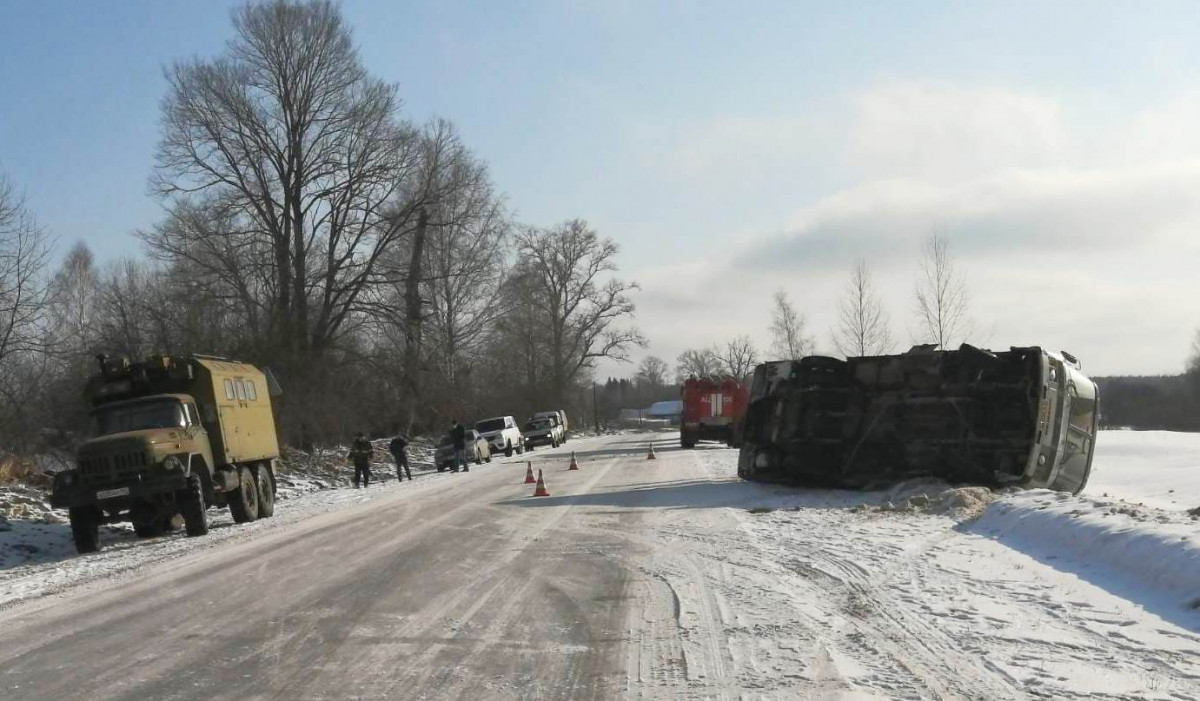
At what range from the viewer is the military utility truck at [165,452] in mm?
16406

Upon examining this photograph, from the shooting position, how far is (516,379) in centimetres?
8069

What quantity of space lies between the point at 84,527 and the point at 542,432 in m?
44.4

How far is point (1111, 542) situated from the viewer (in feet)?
35.0

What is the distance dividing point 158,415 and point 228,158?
2356cm

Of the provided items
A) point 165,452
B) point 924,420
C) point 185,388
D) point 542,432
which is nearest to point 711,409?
point 542,432

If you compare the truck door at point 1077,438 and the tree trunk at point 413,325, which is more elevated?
the tree trunk at point 413,325

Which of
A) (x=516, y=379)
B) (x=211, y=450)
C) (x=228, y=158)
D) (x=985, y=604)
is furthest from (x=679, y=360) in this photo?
(x=985, y=604)

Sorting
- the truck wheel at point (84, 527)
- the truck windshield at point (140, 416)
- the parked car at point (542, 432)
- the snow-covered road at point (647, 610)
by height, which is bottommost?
the snow-covered road at point (647, 610)

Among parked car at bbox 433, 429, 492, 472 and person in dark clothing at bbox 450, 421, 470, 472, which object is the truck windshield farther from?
parked car at bbox 433, 429, 492, 472

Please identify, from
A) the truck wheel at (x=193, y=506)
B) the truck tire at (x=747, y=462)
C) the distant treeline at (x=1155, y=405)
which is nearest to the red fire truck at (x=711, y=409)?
the truck tire at (x=747, y=462)

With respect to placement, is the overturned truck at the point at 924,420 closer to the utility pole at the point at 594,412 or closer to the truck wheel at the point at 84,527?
the truck wheel at the point at 84,527

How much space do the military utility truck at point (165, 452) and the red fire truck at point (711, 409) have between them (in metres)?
27.1

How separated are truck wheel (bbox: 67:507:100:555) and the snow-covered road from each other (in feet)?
1.70

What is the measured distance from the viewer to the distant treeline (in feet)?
256
